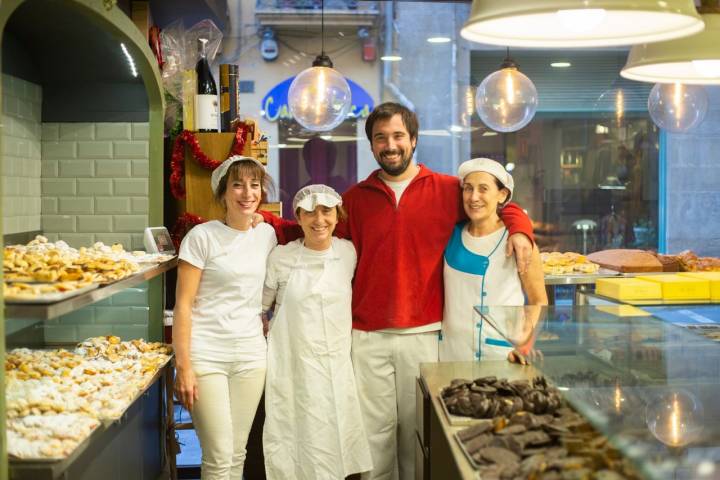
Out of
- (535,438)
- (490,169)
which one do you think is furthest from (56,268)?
(490,169)

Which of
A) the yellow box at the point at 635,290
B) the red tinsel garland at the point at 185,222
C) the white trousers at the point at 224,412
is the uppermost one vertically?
the red tinsel garland at the point at 185,222

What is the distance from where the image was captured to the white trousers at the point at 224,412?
3369 mm

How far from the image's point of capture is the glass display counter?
2.05m

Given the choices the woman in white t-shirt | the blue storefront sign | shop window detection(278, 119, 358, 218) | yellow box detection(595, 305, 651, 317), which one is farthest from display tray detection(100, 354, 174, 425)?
the blue storefront sign

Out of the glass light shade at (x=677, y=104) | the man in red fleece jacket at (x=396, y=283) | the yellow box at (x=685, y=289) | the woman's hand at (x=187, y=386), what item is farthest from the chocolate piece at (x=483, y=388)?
the glass light shade at (x=677, y=104)

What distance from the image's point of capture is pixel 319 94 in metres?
5.15

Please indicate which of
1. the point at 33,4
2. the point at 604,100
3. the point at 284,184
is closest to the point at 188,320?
the point at 33,4

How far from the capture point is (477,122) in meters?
8.63

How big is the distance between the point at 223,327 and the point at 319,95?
2206 millimetres

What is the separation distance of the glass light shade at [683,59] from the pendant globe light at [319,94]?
279cm

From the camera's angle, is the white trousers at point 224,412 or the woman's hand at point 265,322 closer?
the white trousers at point 224,412

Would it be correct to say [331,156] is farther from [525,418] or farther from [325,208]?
[525,418]

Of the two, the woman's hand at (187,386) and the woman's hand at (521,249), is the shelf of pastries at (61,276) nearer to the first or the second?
the woman's hand at (187,386)

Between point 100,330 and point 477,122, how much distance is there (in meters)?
5.56
